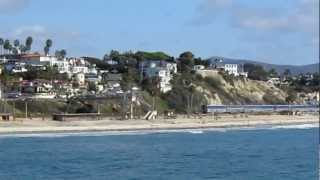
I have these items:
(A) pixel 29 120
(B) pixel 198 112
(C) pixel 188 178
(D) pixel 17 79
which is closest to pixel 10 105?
(A) pixel 29 120

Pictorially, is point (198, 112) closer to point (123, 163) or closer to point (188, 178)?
point (123, 163)

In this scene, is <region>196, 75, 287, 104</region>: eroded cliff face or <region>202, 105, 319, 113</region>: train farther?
<region>196, 75, 287, 104</region>: eroded cliff face

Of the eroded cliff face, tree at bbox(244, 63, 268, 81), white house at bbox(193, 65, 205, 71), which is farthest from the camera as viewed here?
tree at bbox(244, 63, 268, 81)

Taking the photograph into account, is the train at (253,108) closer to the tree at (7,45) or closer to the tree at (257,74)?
the tree at (257,74)

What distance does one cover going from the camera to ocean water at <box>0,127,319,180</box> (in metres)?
32.0

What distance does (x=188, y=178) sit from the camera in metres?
30.6

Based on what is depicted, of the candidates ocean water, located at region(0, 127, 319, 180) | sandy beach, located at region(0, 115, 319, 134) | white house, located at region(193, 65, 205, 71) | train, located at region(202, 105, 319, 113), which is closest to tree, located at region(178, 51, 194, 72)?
white house, located at region(193, 65, 205, 71)

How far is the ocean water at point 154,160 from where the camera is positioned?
32.0 meters

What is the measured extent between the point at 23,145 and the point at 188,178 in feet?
80.6

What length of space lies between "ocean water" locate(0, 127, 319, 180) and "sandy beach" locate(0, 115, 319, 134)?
46.1ft

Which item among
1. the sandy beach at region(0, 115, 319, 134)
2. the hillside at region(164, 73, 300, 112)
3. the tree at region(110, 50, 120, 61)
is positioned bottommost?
the sandy beach at region(0, 115, 319, 134)

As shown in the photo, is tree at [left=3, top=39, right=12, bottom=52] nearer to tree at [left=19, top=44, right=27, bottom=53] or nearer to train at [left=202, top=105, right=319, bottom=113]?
tree at [left=19, top=44, right=27, bottom=53]

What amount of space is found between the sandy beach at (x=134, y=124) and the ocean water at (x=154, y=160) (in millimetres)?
14053

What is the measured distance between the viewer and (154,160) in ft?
131
